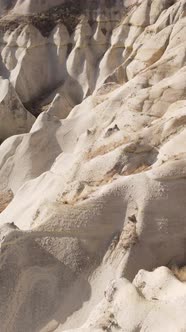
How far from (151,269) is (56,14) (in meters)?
20.2

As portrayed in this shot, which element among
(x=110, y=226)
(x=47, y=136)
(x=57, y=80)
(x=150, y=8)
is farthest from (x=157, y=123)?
(x=57, y=80)

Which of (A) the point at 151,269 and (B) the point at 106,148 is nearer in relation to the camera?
(A) the point at 151,269

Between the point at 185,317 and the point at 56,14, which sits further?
the point at 56,14

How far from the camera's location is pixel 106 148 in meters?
10.2

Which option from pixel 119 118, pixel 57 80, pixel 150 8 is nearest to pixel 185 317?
pixel 119 118

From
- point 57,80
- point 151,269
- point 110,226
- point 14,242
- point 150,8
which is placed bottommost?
point 57,80

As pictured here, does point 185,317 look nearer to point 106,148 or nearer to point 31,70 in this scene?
point 106,148

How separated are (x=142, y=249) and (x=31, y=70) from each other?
17.4 metres

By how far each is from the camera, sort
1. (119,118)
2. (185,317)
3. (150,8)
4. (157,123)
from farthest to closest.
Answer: (150,8) → (119,118) → (157,123) → (185,317)

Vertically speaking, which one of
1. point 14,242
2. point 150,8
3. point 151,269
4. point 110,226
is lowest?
point 150,8

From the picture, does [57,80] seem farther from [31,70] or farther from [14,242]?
[14,242]

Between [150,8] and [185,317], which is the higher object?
[185,317]

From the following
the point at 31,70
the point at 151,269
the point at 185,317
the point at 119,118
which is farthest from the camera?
the point at 31,70

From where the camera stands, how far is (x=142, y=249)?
7242 millimetres
